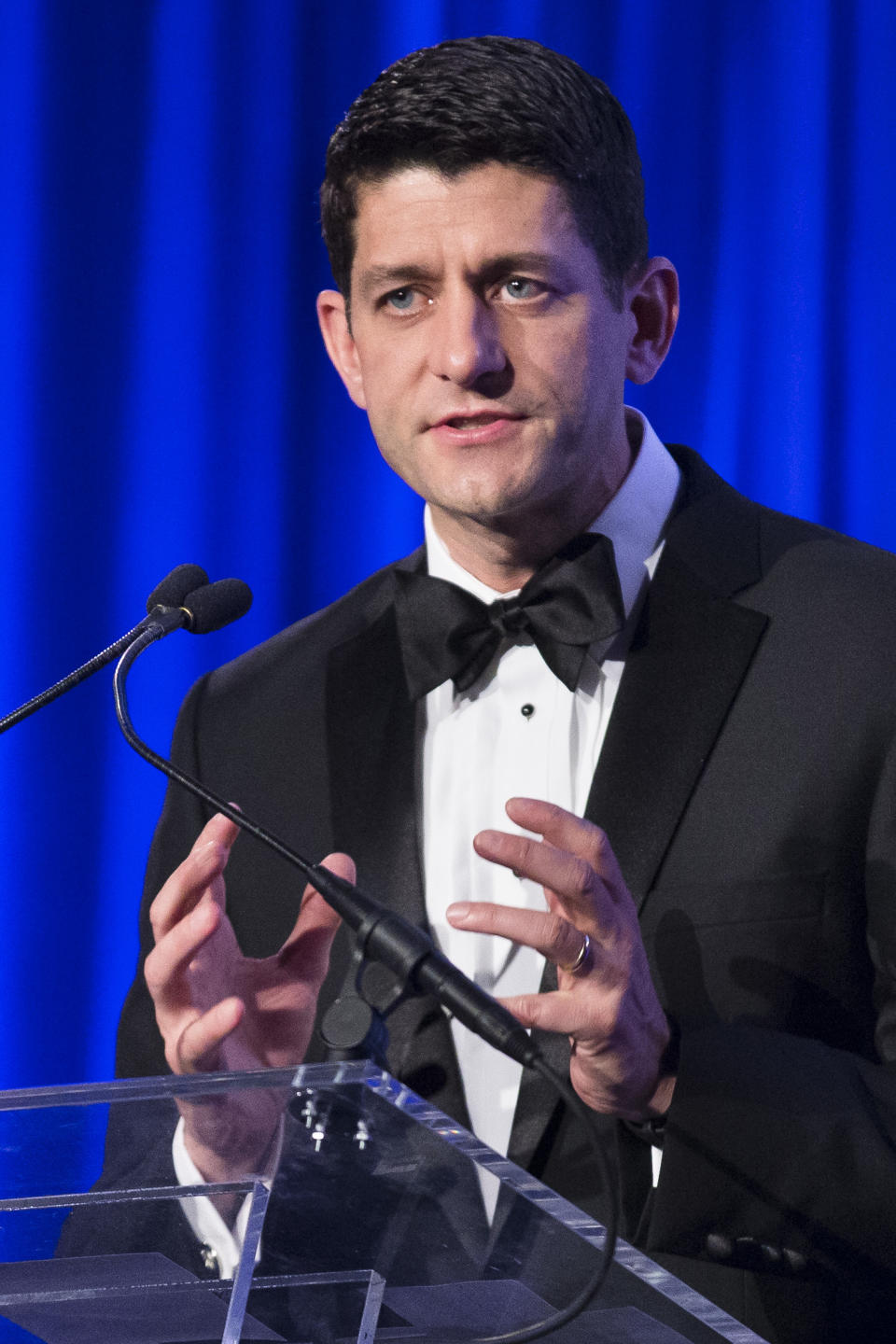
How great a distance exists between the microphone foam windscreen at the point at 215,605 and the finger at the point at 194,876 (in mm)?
157

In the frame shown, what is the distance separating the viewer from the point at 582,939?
111 cm

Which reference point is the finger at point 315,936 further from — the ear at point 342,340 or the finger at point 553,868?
the ear at point 342,340

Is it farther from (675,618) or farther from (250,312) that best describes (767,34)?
(675,618)

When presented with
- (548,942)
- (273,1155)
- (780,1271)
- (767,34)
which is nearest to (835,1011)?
(780,1271)

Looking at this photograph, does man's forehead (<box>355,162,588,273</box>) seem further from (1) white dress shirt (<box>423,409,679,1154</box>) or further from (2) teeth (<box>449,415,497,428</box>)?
(1) white dress shirt (<box>423,409,679,1154</box>)

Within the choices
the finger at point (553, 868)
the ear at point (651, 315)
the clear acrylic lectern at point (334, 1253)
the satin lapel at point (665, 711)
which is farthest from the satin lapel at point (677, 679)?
the clear acrylic lectern at point (334, 1253)

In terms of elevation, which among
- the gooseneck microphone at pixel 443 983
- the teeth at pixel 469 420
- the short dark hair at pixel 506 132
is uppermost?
the short dark hair at pixel 506 132

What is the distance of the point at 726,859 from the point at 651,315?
0.62 m

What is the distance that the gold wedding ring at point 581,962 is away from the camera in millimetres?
1108

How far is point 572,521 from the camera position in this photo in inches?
65.4

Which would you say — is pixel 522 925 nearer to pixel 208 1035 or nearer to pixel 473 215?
pixel 208 1035

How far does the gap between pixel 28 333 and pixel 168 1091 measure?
70.3 inches

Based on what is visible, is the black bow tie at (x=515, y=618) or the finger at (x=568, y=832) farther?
the black bow tie at (x=515, y=618)

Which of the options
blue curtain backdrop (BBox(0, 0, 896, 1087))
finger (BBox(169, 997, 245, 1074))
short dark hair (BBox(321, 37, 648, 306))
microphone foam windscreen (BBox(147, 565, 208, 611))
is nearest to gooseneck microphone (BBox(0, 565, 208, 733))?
microphone foam windscreen (BBox(147, 565, 208, 611))
